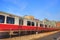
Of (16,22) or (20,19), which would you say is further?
(20,19)

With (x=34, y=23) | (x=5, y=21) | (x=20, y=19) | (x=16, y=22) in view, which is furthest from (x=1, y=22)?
(x=34, y=23)

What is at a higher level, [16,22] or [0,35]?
[16,22]

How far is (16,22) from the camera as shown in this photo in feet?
76.2

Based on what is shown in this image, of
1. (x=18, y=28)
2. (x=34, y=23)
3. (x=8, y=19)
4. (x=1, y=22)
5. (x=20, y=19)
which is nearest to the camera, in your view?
(x=1, y=22)

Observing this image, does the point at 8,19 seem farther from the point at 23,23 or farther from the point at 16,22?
the point at 23,23

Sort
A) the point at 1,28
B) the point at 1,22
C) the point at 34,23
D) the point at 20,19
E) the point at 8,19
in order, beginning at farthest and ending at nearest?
the point at 34,23
the point at 20,19
the point at 8,19
the point at 1,22
the point at 1,28

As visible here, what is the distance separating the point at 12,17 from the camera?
73.1 feet

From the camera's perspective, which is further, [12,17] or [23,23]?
[23,23]

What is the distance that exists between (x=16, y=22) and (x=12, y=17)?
1381mm

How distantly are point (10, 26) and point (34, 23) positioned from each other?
13272mm

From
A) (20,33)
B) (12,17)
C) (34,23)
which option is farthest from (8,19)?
(34,23)

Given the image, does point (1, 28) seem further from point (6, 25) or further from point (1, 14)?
point (1, 14)

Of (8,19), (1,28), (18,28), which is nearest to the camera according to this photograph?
(1,28)

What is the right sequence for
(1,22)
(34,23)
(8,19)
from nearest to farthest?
(1,22)
(8,19)
(34,23)
